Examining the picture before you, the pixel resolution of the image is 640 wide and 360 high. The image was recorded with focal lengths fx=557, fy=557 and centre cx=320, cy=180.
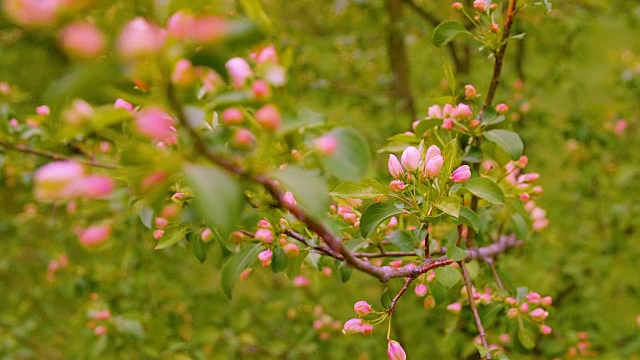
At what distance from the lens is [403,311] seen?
2750 millimetres

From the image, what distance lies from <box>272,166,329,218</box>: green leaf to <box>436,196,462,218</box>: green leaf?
0.37 metres

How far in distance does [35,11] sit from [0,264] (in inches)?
109

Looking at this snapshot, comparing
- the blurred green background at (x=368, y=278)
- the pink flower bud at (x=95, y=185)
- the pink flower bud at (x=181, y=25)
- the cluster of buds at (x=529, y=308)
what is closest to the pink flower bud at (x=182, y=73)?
the pink flower bud at (x=181, y=25)

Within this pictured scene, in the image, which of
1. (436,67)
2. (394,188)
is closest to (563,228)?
(436,67)

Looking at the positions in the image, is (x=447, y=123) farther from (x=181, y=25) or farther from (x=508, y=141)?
(x=181, y=25)

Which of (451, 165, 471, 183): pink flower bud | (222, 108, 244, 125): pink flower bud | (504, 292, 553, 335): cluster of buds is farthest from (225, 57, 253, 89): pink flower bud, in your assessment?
(504, 292, 553, 335): cluster of buds

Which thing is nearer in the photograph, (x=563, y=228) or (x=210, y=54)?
(x=210, y=54)

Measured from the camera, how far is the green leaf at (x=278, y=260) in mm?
1021

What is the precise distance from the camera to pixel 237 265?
1002 millimetres

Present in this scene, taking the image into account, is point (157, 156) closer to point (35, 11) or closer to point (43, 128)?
point (35, 11)

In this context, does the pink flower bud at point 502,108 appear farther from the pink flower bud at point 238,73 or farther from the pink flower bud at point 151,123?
the pink flower bud at point 151,123

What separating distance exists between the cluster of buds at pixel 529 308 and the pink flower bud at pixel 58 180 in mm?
989

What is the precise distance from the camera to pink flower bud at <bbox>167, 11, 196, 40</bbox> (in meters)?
0.54

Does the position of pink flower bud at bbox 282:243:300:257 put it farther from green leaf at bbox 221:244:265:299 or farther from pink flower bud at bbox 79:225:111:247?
pink flower bud at bbox 79:225:111:247
